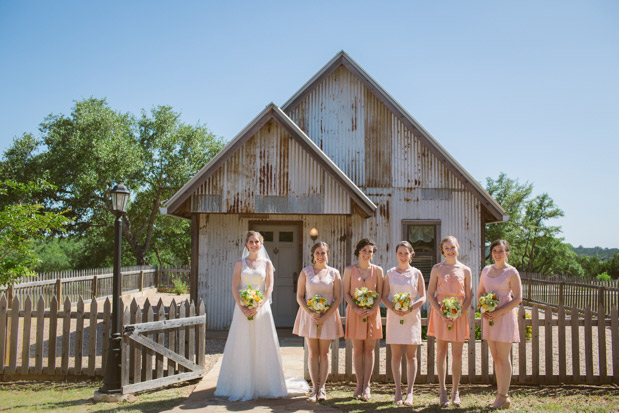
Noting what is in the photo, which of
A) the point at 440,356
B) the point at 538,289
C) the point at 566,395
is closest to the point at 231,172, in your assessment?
the point at 440,356

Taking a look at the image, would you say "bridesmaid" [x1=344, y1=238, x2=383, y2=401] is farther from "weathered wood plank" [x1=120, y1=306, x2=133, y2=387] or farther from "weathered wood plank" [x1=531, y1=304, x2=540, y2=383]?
"weathered wood plank" [x1=120, y1=306, x2=133, y2=387]

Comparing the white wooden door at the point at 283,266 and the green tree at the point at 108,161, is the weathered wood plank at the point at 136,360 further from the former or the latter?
→ the green tree at the point at 108,161

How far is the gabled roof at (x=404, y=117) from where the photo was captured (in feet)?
44.1

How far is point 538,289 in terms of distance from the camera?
21031 mm

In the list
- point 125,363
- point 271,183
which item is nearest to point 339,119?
point 271,183

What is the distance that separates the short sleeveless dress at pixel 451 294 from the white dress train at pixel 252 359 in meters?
2.28

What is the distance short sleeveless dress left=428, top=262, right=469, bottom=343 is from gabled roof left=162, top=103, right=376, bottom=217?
541 centimetres

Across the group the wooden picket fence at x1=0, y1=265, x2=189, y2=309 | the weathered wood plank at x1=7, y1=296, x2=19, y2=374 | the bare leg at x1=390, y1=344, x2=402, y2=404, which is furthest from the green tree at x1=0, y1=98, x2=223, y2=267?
the bare leg at x1=390, y1=344, x2=402, y2=404

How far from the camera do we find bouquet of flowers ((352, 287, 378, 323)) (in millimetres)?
6484

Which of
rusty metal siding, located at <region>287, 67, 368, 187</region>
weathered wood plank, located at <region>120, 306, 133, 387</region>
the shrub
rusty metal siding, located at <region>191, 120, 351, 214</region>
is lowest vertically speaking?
the shrub

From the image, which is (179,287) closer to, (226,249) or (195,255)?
(195,255)

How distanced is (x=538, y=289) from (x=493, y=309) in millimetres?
16704

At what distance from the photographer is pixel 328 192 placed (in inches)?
481

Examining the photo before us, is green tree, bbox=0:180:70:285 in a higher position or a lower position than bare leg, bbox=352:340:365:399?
higher
